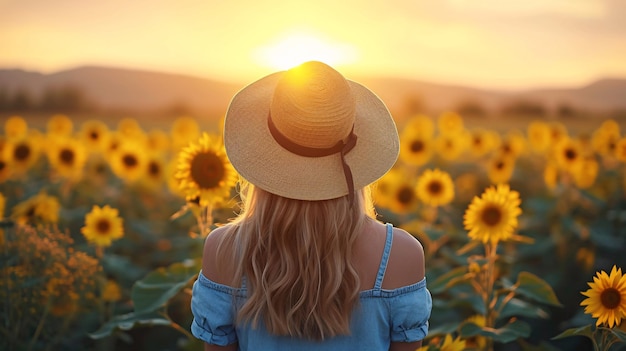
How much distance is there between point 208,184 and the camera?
3596 millimetres

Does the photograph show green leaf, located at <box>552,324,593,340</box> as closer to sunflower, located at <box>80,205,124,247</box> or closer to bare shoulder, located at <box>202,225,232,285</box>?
bare shoulder, located at <box>202,225,232,285</box>

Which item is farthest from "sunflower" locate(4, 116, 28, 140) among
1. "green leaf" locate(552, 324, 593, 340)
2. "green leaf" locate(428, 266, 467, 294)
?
"green leaf" locate(552, 324, 593, 340)

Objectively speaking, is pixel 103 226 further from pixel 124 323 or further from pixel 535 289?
pixel 535 289

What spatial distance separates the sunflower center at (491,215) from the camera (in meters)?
3.91

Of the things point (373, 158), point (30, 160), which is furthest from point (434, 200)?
point (30, 160)

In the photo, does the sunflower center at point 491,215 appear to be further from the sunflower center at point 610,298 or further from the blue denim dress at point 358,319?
the blue denim dress at point 358,319

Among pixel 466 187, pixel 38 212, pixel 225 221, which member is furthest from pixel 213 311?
pixel 466 187

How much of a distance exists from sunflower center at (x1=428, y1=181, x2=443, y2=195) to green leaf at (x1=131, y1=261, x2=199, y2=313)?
302 centimetres

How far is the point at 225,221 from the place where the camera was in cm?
602

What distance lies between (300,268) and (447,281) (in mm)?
1652

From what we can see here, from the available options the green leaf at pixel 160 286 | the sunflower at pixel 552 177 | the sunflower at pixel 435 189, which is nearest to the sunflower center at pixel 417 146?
the sunflower at pixel 552 177

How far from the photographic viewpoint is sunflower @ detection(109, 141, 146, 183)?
708 cm

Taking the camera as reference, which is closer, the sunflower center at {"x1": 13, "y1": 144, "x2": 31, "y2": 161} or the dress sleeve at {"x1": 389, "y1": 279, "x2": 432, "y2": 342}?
the dress sleeve at {"x1": 389, "y1": 279, "x2": 432, "y2": 342}

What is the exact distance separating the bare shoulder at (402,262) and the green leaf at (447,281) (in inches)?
51.5
